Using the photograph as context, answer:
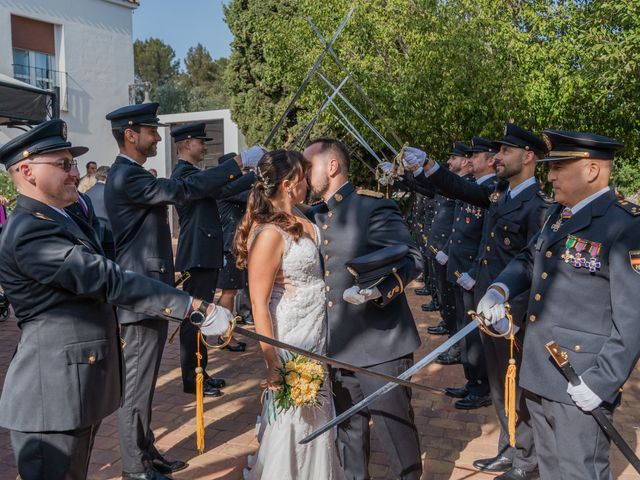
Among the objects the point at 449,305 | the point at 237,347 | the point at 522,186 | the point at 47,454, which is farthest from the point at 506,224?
the point at 237,347

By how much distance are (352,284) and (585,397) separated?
134 centimetres

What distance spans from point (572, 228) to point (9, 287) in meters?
2.61

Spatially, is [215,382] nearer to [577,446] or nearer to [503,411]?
[503,411]

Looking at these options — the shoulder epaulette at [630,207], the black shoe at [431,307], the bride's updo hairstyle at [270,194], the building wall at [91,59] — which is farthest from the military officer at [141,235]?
the building wall at [91,59]

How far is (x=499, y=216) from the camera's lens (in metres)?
4.43

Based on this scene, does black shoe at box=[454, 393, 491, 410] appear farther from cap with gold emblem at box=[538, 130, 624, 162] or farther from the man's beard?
cap with gold emblem at box=[538, 130, 624, 162]

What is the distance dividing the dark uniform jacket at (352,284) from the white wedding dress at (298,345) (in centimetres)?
8

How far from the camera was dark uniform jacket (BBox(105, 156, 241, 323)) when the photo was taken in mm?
4109

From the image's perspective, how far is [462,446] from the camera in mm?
4516

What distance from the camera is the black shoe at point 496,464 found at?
413 cm

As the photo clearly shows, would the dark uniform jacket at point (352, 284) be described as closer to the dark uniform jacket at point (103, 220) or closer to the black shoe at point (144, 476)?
the dark uniform jacket at point (103, 220)

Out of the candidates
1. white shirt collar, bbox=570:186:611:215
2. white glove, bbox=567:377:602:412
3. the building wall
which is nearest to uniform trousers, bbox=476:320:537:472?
white glove, bbox=567:377:602:412

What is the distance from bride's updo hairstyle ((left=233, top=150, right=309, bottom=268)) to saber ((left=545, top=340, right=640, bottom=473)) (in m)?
1.42

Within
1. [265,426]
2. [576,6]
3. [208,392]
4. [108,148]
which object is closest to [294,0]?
[108,148]
